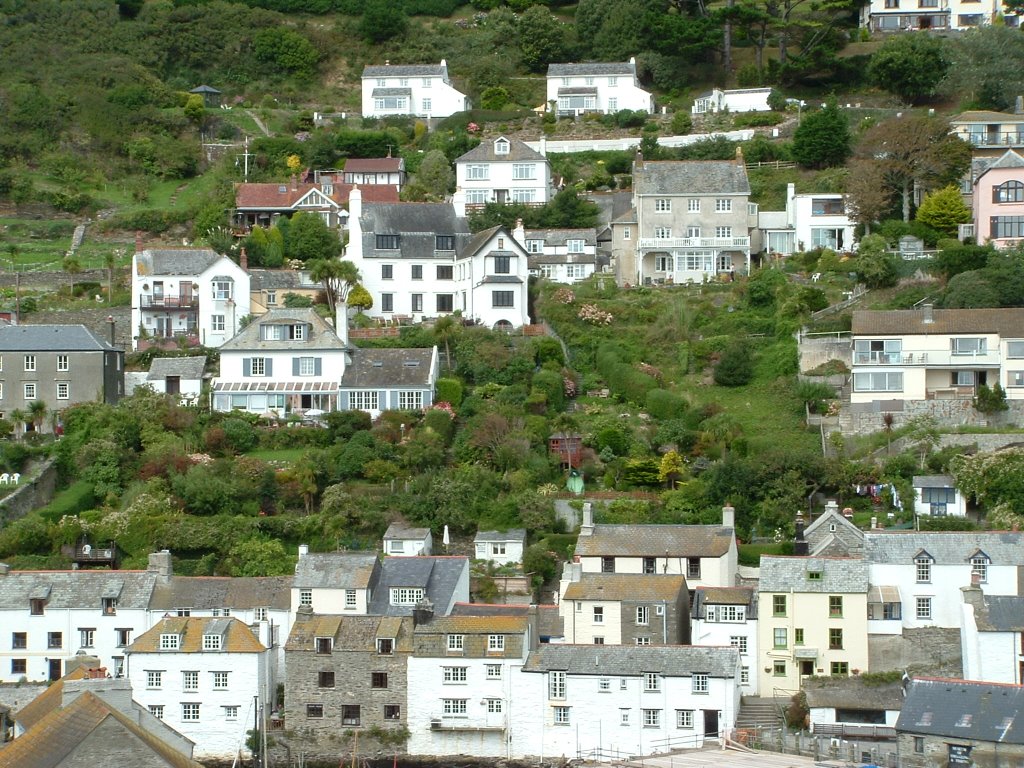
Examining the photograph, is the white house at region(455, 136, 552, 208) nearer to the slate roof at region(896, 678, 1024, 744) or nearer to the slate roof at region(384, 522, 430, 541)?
the slate roof at region(384, 522, 430, 541)

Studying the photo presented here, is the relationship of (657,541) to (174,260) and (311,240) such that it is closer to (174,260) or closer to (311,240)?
(311,240)

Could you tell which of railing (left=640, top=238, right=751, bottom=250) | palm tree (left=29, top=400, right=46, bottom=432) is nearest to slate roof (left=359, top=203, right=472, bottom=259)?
railing (left=640, top=238, right=751, bottom=250)

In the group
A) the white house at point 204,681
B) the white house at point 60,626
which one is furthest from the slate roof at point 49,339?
the white house at point 204,681

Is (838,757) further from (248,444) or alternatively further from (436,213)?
(436,213)

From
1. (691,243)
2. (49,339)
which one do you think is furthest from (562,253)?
(49,339)

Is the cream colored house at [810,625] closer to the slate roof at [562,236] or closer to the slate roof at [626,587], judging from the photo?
the slate roof at [626,587]
